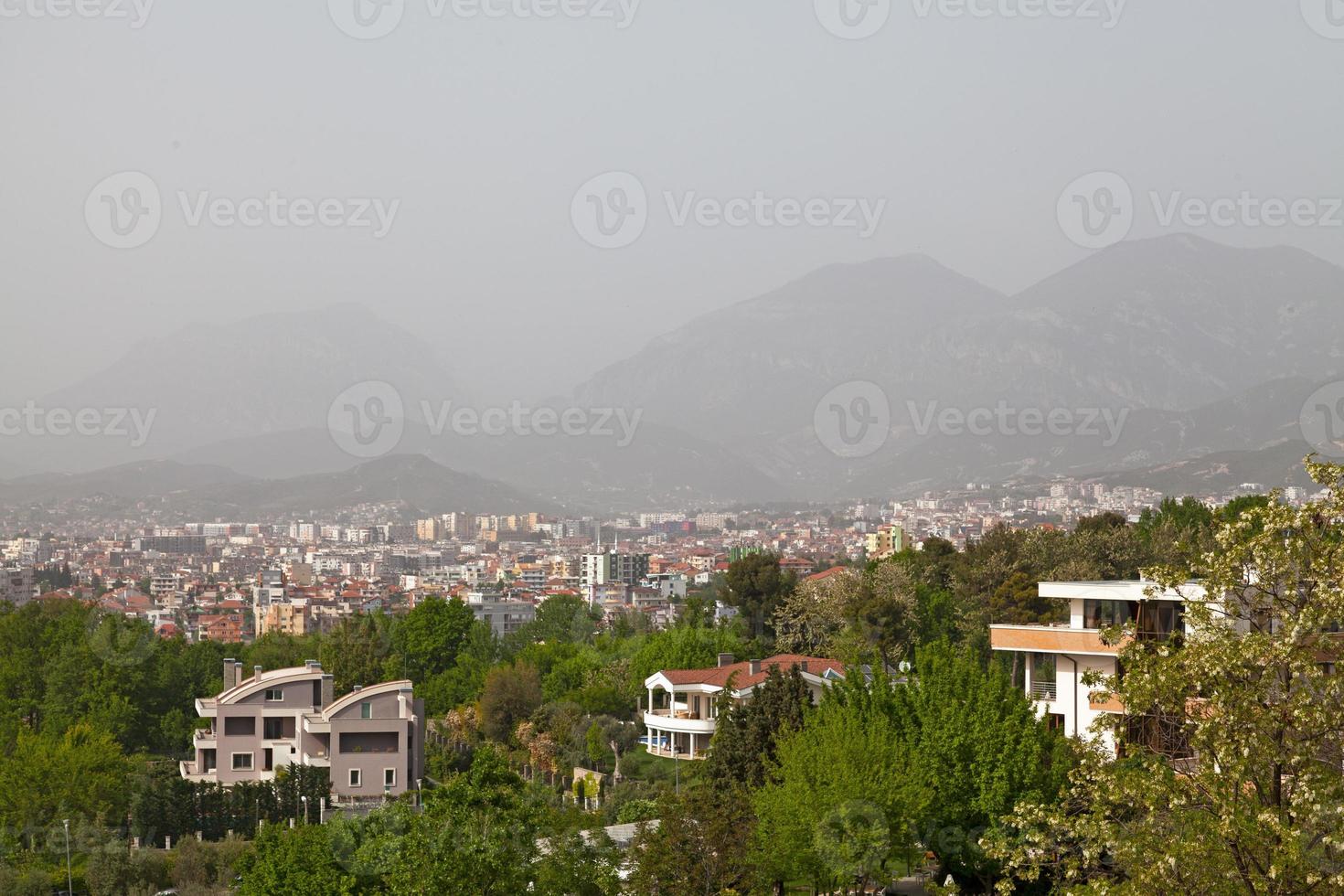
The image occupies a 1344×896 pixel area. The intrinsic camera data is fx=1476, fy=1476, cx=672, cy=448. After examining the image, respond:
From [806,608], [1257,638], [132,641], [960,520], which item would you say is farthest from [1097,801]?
[960,520]

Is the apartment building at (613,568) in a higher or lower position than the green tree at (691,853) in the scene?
lower

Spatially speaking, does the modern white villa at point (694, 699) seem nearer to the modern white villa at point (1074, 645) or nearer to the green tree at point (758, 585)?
the modern white villa at point (1074, 645)

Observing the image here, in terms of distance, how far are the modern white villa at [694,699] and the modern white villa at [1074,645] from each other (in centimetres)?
862

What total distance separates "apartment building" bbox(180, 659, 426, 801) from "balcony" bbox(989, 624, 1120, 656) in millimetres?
16175

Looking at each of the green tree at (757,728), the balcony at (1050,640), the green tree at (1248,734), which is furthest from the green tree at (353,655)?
the green tree at (1248,734)

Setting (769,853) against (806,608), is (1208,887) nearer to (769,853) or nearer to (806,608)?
(769,853)

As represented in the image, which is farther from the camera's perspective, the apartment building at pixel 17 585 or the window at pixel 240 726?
the apartment building at pixel 17 585

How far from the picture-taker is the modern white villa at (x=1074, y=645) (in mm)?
26438

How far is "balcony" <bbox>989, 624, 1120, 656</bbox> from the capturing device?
1046 inches

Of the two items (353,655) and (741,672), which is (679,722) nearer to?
(741,672)

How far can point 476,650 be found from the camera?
53.8m

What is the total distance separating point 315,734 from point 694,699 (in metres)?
9.80

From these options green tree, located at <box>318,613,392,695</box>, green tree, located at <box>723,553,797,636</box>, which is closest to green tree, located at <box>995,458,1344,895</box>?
green tree, located at <box>723,553,797,636</box>

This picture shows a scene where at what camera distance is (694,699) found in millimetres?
37875
